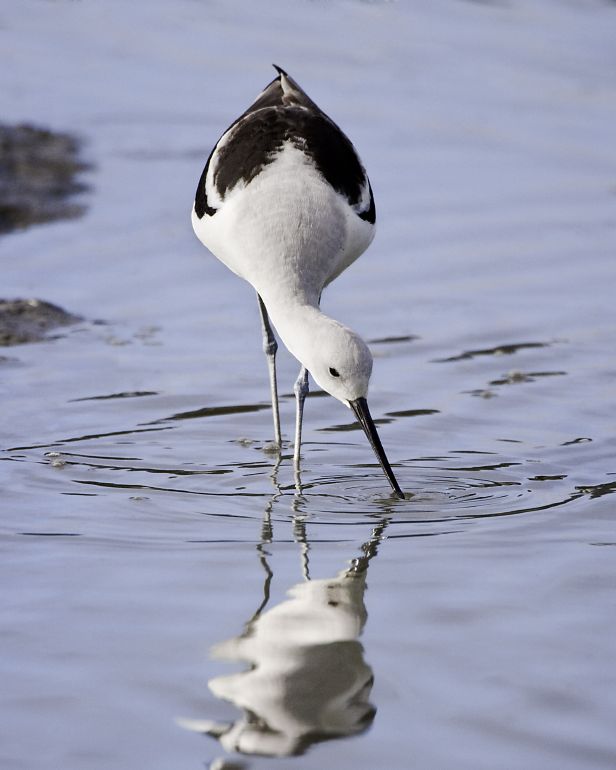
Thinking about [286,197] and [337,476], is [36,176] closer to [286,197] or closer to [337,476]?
[286,197]

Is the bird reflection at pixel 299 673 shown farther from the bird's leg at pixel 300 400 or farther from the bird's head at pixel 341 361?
the bird's leg at pixel 300 400

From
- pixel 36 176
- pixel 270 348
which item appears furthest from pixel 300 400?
pixel 36 176

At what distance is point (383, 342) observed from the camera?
723 centimetres

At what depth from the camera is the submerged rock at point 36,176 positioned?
9609 millimetres

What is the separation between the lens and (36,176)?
33.9ft

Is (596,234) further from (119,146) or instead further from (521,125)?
(119,146)

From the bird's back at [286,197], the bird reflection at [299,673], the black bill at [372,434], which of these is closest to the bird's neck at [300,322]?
the bird's back at [286,197]

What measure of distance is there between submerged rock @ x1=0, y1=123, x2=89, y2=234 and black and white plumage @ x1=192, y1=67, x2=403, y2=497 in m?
3.61

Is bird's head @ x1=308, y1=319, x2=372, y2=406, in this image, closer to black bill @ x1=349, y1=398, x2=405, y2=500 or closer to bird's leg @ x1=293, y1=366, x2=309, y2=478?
black bill @ x1=349, y1=398, x2=405, y2=500

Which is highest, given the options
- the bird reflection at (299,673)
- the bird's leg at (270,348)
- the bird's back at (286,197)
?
the bird's back at (286,197)

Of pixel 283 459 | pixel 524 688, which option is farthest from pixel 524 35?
pixel 524 688

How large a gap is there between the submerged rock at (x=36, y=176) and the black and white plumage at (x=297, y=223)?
142 inches

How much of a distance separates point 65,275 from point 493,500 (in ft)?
A: 13.4

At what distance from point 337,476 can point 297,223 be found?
985 millimetres
